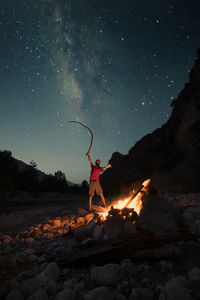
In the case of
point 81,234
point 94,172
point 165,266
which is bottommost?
point 165,266

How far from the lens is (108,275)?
224 centimetres

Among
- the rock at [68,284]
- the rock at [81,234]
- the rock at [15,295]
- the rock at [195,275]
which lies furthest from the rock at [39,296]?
the rock at [81,234]

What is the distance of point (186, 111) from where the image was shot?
18.9m

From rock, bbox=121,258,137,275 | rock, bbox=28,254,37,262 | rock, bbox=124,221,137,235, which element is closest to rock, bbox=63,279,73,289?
rock, bbox=121,258,137,275

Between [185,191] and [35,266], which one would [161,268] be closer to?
[35,266]

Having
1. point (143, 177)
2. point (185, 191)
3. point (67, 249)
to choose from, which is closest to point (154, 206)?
point (67, 249)

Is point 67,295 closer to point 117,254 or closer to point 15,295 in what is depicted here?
point 15,295

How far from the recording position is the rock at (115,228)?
393cm

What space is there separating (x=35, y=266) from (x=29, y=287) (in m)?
0.92

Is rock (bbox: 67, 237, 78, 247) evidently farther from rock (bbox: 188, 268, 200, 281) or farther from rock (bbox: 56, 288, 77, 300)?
rock (bbox: 188, 268, 200, 281)

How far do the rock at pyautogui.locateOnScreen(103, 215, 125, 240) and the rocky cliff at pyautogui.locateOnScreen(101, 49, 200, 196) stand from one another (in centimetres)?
1378

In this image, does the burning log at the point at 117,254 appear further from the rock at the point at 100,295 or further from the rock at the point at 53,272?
the rock at the point at 100,295

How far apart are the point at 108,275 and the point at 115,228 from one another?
184cm

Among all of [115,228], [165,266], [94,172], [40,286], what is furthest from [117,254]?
[94,172]
